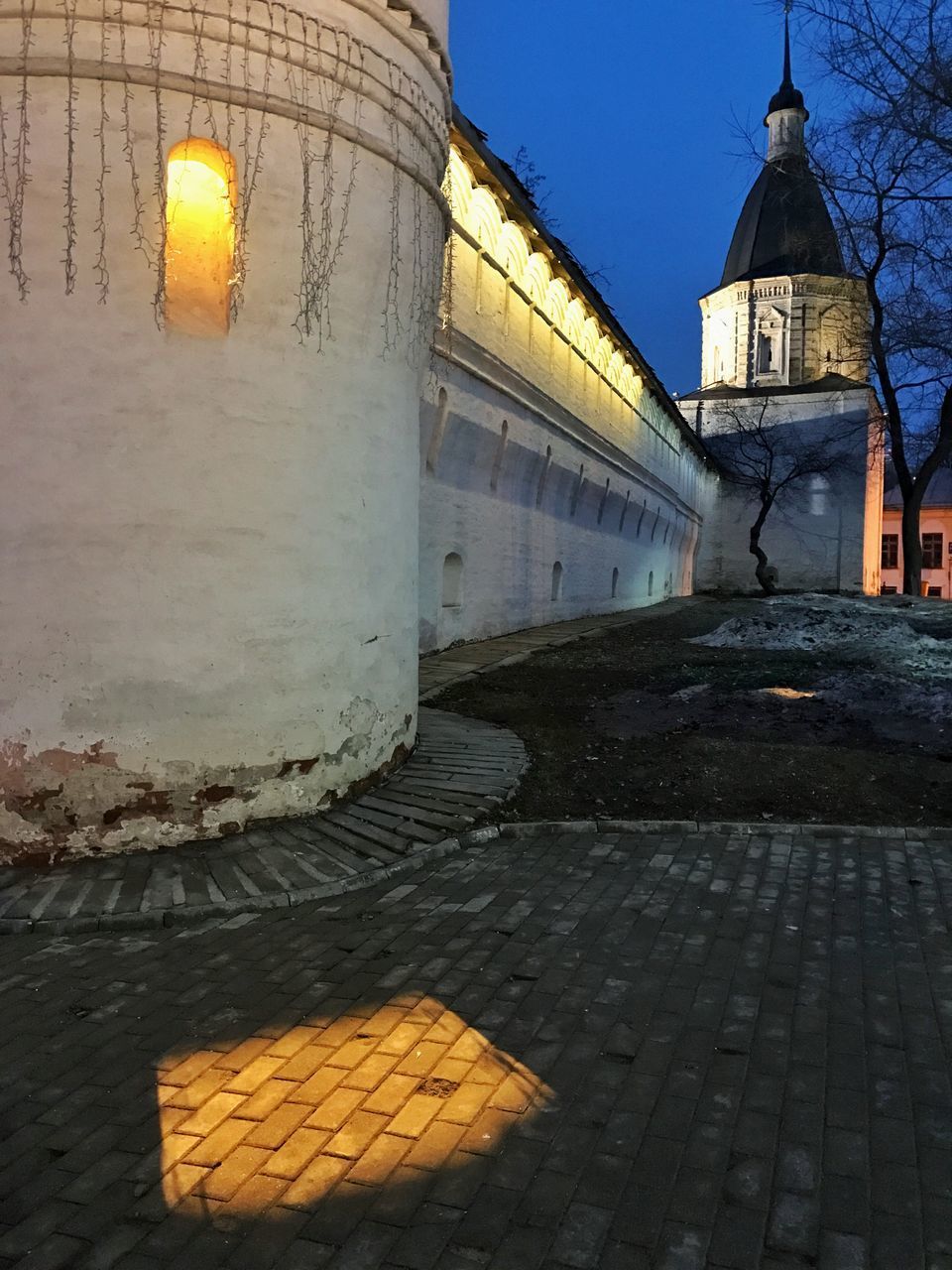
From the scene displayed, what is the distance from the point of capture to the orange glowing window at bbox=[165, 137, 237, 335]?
5344mm

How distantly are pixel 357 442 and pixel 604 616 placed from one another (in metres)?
18.7

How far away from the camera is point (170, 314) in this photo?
530cm

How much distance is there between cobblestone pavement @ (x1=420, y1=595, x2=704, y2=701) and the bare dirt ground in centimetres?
34

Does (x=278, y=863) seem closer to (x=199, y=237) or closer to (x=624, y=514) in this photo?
(x=199, y=237)

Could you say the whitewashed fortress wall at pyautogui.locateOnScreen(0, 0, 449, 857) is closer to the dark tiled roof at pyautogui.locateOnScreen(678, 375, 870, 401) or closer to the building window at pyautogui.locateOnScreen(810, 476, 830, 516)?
the dark tiled roof at pyautogui.locateOnScreen(678, 375, 870, 401)

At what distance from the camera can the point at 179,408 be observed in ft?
17.4

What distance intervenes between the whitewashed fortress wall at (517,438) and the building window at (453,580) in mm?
23

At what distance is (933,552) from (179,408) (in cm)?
6627

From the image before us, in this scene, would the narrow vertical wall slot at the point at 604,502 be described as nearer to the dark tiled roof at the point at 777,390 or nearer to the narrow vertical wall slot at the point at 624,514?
the narrow vertical wall slot at the point at 624,514

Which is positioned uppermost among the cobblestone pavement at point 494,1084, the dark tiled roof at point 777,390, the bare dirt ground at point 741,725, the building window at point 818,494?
the dark tiled roof at point 777,390

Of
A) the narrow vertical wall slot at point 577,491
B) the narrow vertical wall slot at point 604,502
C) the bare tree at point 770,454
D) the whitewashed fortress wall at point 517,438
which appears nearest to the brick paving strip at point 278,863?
the whitewashed fortress wall at point 517,438

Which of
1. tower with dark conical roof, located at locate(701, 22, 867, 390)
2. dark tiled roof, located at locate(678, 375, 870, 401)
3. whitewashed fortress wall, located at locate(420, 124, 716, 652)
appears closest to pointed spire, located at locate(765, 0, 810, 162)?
tower with dark conical roof, located at locate(701, 22, 867, 390)

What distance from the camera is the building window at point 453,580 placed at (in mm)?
Answer: 15070

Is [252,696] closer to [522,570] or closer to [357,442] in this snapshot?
[357,442]
